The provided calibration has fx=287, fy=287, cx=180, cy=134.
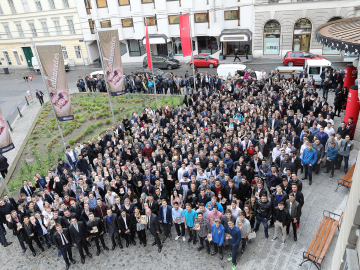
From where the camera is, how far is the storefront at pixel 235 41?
1272 inches

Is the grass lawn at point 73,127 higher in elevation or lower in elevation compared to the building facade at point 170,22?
lower

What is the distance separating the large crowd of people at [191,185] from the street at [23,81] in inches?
566

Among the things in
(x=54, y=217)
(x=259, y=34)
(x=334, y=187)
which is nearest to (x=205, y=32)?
(x=259, y=34)

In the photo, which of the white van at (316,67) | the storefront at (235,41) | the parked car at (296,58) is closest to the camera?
the white van at (316,67)

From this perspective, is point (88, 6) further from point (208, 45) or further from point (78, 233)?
point (78, 233)

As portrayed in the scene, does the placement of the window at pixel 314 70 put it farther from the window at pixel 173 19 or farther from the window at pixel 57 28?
the window at pixel 57 28

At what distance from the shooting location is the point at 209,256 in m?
8.73

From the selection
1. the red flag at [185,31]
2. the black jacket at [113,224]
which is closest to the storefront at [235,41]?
the red flag at [185,31]

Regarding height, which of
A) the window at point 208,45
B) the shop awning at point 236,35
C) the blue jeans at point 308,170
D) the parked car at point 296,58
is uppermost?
the shop awning at point 236,35

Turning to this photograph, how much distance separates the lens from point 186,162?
10.9m

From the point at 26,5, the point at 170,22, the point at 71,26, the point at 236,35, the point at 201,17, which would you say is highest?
the point at 26,5

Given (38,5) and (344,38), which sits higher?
(38,5)

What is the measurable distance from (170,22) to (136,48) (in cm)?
633

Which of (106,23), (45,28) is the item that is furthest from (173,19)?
(45,28)
